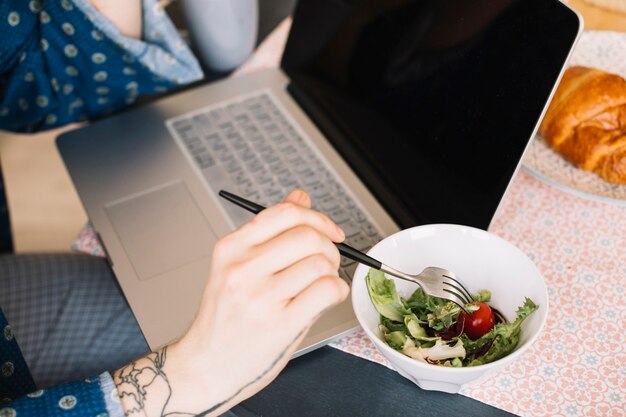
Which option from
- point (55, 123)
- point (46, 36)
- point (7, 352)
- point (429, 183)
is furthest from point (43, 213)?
point (429, 183)

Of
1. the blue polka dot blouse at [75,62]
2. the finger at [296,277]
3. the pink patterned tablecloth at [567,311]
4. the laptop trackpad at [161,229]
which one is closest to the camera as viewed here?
the finger at [296,277]

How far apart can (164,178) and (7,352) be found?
0.29 m

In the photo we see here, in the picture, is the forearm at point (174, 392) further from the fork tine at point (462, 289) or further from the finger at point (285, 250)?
the fork tine at point (462, 289)

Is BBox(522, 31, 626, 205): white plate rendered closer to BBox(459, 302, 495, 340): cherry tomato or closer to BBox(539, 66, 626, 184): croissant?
BBox(539, 66, 626, 184): croissant

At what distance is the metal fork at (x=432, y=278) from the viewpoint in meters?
0.56

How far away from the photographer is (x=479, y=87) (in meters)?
0.66

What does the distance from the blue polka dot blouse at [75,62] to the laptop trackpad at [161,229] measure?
207 millimetres

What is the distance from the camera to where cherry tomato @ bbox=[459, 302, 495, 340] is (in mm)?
576

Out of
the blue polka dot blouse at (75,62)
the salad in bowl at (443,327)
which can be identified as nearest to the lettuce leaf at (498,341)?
the salad in bowl at (443,327)

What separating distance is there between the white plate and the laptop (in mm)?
110

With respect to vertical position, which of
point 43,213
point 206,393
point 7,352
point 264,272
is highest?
point 264,272

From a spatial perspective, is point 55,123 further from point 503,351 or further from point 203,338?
point 503,351

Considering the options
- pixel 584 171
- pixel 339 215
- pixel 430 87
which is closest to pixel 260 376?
pixel 339 215

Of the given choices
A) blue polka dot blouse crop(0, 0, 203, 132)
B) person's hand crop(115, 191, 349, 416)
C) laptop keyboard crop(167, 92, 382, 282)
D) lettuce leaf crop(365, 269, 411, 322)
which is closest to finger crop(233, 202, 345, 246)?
person's hand crop(115, 191, 349, 416)
